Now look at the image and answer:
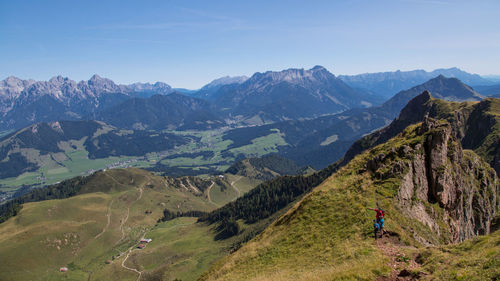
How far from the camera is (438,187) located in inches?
2112

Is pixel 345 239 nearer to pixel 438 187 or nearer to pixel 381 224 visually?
pixel 381 224

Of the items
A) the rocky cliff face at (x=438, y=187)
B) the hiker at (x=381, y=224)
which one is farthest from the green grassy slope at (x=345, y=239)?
the hiker at (x=381, y=224)

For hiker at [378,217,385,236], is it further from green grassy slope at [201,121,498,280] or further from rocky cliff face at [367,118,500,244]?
rocky cliff face at [367,118,500,244]

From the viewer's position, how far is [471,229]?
61.2m

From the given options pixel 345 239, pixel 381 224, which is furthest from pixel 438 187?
pixel 345 239

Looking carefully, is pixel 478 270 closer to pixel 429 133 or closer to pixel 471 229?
pixel 429 133

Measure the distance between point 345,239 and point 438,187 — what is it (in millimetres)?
27116

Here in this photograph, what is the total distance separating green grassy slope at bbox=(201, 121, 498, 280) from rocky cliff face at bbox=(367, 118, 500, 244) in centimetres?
97

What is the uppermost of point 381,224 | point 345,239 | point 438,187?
point 381,224

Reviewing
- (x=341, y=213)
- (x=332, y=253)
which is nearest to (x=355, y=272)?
(x=332, y=253)

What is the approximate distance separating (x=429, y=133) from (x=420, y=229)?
2547cm

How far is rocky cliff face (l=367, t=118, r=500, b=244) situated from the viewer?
161 ft

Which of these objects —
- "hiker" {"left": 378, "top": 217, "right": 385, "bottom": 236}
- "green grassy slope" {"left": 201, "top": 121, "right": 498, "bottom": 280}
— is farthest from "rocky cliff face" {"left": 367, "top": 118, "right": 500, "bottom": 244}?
"hiker" {"left": 378, "top": 217, "right": 385, "bottom": 236}

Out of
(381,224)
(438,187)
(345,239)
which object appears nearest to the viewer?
(381,224)
